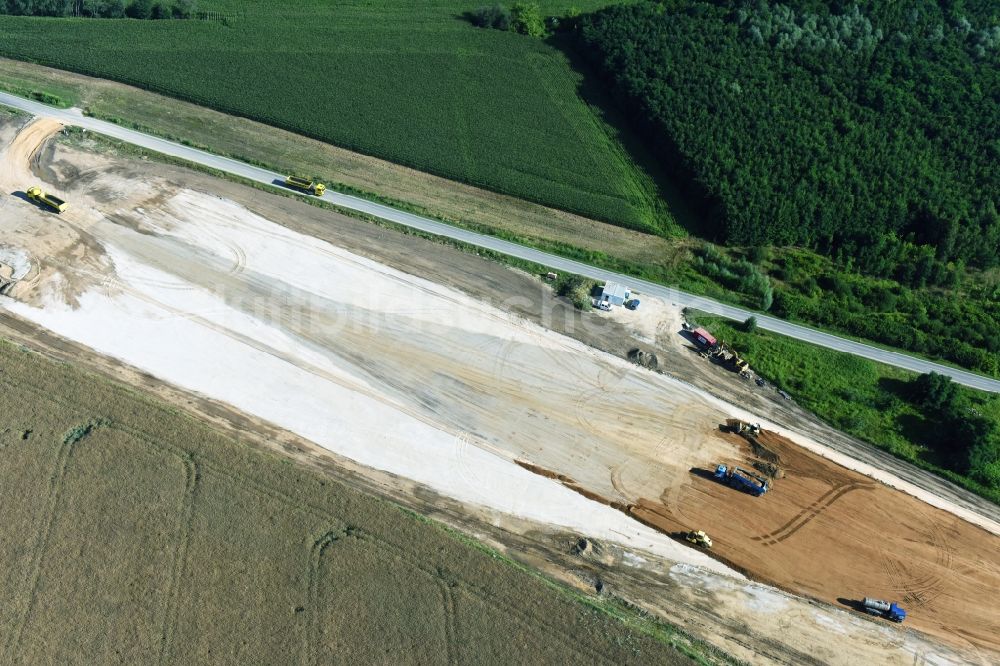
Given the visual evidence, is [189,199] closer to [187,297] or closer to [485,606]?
[187,297]

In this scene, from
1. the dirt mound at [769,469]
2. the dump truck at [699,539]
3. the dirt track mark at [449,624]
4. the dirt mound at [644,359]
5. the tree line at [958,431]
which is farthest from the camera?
Answer: the dirt mound at [644,359]

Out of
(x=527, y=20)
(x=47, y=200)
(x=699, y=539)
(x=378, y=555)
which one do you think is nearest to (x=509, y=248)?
(x=699, y=539)

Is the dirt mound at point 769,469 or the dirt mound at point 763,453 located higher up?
the dirt mound at point 763,453

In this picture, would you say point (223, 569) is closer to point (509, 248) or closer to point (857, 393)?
point (509, 248)

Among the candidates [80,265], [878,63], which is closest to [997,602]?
[878,63]

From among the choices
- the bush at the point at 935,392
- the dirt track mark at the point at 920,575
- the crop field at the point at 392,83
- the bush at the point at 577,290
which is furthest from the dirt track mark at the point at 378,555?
the bush at the point at 935,392

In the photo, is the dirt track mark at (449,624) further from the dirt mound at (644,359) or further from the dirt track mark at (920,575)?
the dirt track mark at (920,575)

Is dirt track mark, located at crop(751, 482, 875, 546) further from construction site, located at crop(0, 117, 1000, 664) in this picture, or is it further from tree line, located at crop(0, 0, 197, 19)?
tree line, located at crop(0, 0, 197, 19)
